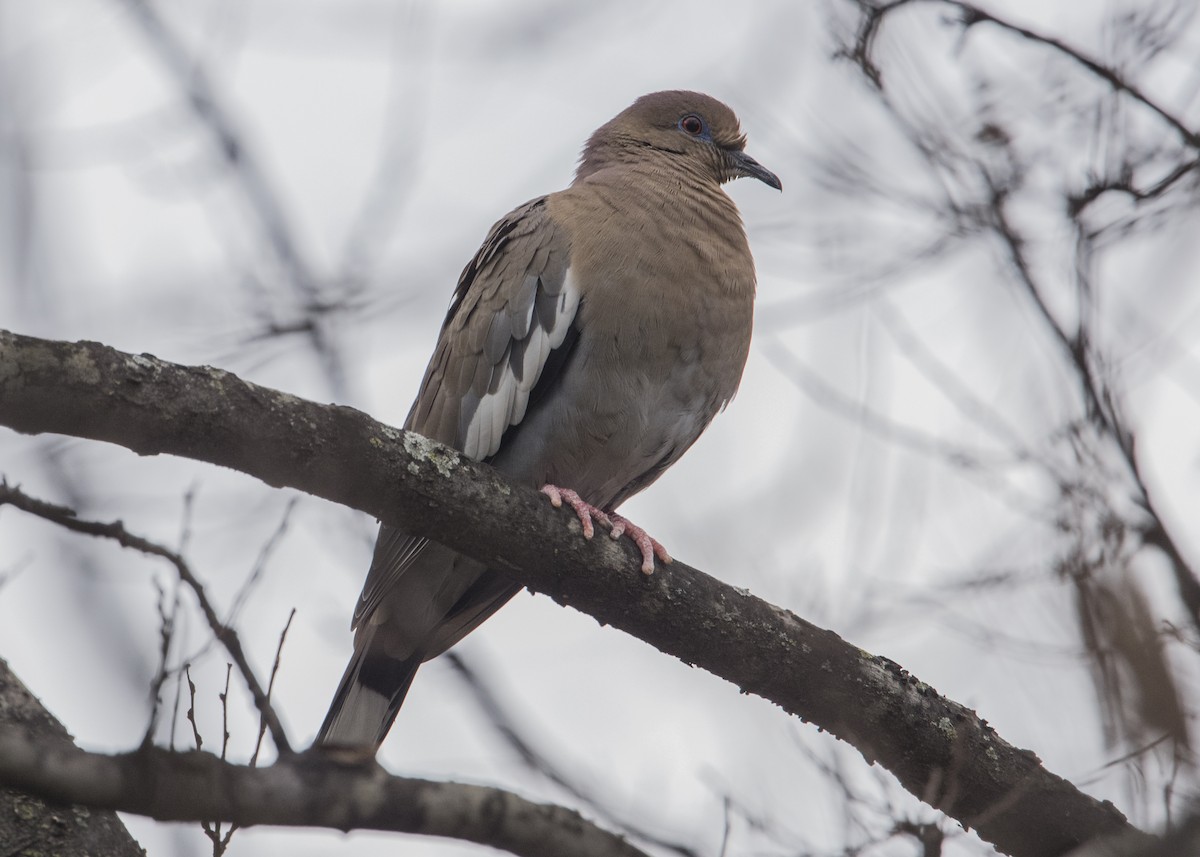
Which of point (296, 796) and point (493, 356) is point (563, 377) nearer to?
point (493, 356)

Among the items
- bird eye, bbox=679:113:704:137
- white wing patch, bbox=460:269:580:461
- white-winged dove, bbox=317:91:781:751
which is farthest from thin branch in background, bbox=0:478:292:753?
bird eye, bbox=679:113:704:137

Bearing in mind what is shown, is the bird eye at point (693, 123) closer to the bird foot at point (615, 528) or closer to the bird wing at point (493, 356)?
the bird wing at point (493, 356)

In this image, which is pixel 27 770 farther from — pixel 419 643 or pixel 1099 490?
pixel 419 643

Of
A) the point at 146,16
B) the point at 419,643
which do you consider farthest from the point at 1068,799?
the point at 146,16

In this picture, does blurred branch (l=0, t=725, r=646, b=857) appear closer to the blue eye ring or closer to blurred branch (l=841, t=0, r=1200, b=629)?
blurred branch (l=841, t=0, r=1200, b=629)

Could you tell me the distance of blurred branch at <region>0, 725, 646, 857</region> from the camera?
1.82 metres

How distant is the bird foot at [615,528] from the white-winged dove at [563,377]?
0.41 metres

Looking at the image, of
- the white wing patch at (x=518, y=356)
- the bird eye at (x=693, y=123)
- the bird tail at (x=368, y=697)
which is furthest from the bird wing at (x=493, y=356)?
the bird eye at (x=693, y=123)

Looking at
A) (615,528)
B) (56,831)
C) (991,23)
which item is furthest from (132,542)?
(991,23)

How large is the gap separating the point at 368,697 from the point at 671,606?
136 centimetres

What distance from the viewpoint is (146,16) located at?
3.80 meters

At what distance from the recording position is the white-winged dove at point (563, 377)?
4133mm

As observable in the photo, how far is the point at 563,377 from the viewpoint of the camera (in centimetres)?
417

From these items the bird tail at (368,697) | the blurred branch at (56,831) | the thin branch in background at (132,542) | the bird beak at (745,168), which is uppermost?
the bird beak at (745,168)
